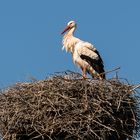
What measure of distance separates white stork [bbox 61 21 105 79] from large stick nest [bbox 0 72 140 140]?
8.38 ft

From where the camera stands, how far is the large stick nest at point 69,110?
12273 mm

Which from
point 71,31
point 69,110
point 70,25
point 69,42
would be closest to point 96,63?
point 69,42

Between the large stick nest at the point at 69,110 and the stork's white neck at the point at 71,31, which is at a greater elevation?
the stork's white neck at the point at 71,31

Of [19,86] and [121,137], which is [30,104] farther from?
[121,137]

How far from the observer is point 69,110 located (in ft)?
40.8

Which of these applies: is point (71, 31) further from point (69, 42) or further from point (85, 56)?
point (85, 56)

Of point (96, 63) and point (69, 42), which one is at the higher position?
point (69, 42)

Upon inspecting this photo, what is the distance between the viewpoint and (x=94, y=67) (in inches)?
617

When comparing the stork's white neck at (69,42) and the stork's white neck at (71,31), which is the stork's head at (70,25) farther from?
the stork's white neck at (69,42)

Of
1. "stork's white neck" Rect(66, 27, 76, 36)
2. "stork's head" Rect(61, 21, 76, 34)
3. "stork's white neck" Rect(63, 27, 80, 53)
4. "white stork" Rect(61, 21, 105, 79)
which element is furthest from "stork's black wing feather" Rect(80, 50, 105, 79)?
Answer: "stork's head" Rect(61, 21, 76, 34)

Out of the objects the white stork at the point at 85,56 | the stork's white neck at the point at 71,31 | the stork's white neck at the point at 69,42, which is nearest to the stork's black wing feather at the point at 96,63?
the white stork at the point at 85,56

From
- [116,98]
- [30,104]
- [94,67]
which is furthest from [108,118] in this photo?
[94,67]

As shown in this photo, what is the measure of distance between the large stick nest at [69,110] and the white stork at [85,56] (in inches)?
101

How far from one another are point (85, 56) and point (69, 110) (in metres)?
3.37
